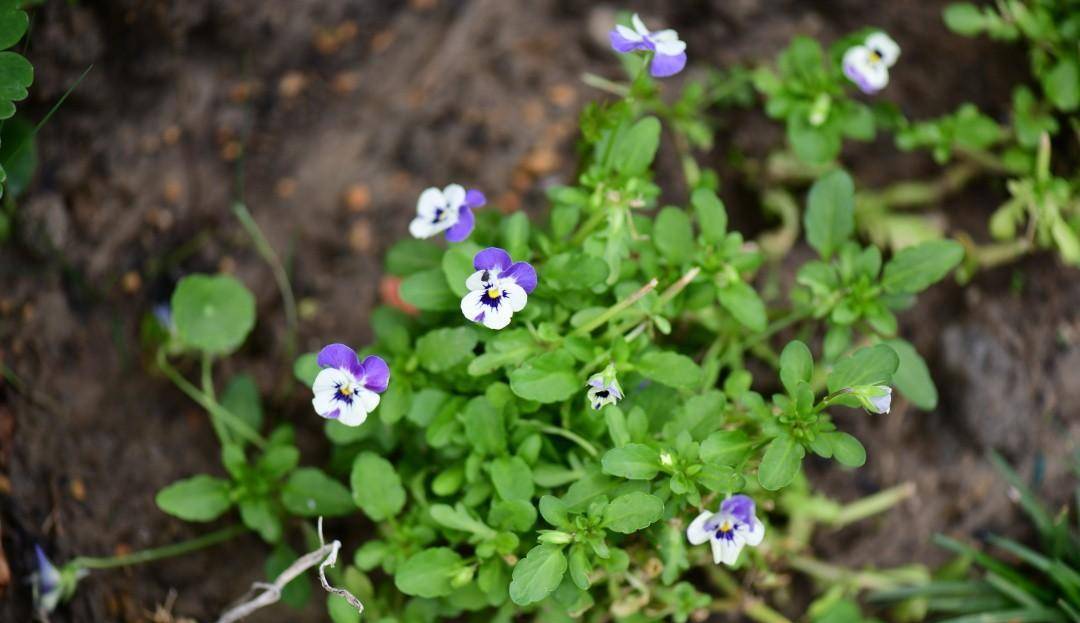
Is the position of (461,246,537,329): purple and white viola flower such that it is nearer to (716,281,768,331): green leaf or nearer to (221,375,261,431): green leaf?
(716,281,768,331): green leaf

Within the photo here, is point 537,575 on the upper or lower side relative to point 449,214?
lower

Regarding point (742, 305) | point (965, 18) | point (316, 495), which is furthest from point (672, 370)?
point (965, 18)

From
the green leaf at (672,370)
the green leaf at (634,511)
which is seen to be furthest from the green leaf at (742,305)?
the green leaf at (634,511)

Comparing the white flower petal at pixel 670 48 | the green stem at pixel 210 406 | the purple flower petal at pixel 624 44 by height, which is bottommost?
the green stem at pixel 210 406

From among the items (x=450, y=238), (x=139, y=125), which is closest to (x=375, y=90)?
(x=139, y=125)

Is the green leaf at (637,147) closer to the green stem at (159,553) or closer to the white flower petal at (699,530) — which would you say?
the white flower petal at (699,530)

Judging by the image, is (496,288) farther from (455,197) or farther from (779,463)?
(779,463)
